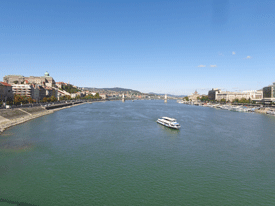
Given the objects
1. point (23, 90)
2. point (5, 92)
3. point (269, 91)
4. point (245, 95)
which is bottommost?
point (5, 92)

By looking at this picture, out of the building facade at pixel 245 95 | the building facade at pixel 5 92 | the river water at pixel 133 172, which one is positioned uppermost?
the building facade at pixel 245 95

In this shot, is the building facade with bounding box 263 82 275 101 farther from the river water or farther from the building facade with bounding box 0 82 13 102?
the building facade with bounding box 0 82 13 102

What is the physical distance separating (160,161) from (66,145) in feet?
45.1

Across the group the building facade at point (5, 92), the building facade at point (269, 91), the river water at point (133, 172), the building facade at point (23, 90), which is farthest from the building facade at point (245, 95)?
the building facade at point (5, 92)

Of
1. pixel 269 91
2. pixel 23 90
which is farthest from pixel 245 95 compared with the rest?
pixel 23 90

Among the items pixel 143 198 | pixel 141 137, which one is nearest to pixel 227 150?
pixel 141 137

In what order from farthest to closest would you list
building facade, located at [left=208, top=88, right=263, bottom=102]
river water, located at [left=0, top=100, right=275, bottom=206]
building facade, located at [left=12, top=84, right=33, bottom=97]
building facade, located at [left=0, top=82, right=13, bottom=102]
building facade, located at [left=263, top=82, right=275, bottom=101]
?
1. building facade, located at [left=208, top=88, right=263, bottom=102]
2. building facade, located at [left=263, top=82, right=275, bottom=101]
3. building facade, located at [left=12, top=84, right=33, bottom=97]
4. building facade, located at [left=0, top=82, right=13, bottom=102]
5. river water, located at [left=0, top=100, right=275, bottom=206]

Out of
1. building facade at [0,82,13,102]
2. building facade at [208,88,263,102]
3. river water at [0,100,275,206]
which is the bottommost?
river water at [0,100,275,206]

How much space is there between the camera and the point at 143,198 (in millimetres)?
14820

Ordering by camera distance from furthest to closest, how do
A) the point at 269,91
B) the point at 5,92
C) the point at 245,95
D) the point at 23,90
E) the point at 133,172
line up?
1. the point at 245,95
2. the point at 269,91
3. the point at 23,90
4. the point at 5,92
5. the point at 133,172

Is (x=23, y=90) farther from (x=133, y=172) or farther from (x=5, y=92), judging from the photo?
(x=133, y=172)

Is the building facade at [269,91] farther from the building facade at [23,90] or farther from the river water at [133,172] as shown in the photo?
the building facade at [23,90]

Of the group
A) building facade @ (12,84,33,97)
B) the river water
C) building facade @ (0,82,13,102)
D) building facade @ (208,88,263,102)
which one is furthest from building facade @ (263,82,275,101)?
building facade @ (0,82,13,102)

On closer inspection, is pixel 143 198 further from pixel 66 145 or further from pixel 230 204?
pixel 66 145
